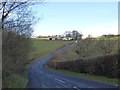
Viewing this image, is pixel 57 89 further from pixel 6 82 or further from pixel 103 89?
pixel 6 82

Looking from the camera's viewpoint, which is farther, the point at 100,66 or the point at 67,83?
the point at 100,66

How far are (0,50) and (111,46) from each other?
171 ft

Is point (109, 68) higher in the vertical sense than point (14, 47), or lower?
lower

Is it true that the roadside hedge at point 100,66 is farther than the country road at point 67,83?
Yes

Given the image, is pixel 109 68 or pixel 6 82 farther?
pixel 109 68

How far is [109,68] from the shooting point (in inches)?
1439

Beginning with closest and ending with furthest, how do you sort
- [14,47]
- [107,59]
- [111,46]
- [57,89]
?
[14,47] < [57,89] < [107,59] < [111,46]

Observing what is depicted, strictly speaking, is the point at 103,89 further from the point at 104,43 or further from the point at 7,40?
the point at 104,43

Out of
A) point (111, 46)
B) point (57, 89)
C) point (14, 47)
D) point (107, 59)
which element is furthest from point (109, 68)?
point (111, 46)

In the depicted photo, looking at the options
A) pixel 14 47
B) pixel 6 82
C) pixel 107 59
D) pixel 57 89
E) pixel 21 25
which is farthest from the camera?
pixel 107 59

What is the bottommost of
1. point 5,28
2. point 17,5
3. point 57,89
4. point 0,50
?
point 57,89

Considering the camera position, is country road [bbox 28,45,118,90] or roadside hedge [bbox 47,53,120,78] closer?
country road [bbox 28,45,118,90]

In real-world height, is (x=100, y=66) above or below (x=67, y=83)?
above

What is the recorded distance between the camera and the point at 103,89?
23188mm
